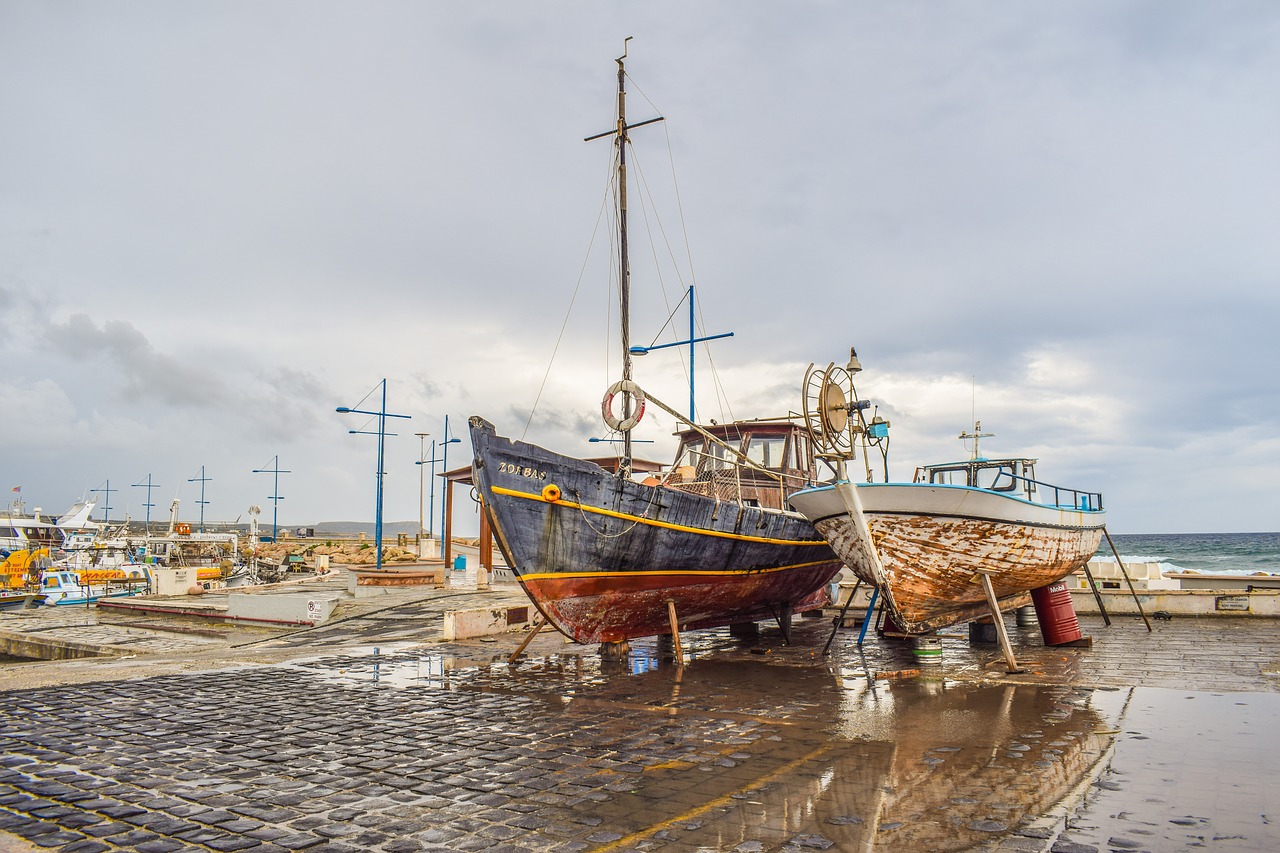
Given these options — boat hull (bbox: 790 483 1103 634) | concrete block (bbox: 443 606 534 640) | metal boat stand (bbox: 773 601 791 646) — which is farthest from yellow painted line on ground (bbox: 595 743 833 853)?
concrete block (bbox: 443 606 534 640)

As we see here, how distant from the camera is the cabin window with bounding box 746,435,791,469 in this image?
1689cm

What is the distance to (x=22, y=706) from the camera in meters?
8.55

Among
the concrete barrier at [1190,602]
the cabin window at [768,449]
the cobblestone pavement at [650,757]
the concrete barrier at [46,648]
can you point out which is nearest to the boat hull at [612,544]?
the cobblestone pavement at [650,757]

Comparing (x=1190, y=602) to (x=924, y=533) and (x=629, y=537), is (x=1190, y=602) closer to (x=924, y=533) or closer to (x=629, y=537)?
(x=924, y=533)

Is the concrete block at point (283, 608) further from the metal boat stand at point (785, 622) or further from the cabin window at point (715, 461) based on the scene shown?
the metal boat stand at point (785, 622)

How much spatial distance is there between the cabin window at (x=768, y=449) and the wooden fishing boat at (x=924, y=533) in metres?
4.11

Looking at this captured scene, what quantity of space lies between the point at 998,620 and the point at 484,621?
868 centimetres

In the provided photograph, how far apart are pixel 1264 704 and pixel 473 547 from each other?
30968 mm

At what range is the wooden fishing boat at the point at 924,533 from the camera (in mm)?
10852

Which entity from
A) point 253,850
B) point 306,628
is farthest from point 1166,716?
point 306,628

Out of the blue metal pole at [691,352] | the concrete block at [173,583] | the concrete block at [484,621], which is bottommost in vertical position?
the concrete block at [173,583]

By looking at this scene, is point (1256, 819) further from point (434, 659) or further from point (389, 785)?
point (434, 659)

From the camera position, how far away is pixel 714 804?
16.6ft

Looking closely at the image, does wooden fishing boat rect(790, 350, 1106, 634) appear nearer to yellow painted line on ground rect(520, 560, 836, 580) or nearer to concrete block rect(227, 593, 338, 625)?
yellow painted line on ground rect(520, 560, 836, 580)
